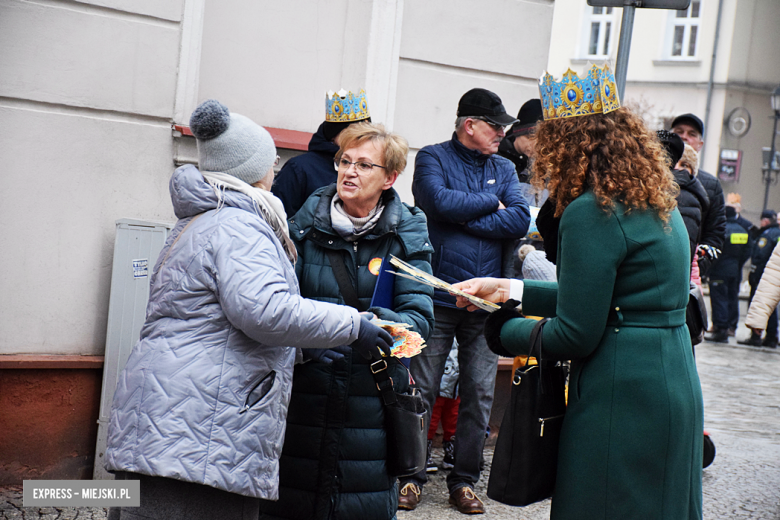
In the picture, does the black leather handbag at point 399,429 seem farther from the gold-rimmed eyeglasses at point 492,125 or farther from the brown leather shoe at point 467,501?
the gold-rimmed eyeglasses at point 492,125

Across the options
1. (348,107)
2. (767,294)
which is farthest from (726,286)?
(348,107)

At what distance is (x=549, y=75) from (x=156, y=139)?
260 centimetres

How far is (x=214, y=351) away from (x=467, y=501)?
8.20 feet

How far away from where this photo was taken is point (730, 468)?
5.83 metres

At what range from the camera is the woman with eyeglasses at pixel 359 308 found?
3031 mm

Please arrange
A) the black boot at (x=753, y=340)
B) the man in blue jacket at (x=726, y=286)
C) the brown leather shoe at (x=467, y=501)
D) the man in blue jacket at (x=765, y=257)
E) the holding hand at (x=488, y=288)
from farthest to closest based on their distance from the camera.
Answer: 1. the man in blue jacket at (x=726, y=286)
2. the black boot at (x=753, y=340)
3. the man in blue jacket at (x=765, y=257)
4. the brown leather shoe at (x=467, y=501)
5. the holding hand at (x=488, y=288)

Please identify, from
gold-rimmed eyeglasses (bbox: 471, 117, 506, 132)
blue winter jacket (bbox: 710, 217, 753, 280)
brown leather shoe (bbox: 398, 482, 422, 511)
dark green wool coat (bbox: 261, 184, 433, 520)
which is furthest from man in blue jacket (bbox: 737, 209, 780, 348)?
dark green wool coat (bbox: 261, 184, 433, 520)

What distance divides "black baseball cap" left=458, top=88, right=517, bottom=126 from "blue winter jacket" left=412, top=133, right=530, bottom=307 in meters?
0.19

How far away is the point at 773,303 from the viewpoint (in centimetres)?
508

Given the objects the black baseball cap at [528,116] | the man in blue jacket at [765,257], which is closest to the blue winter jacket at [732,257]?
the man in blue jacket at [765,257]

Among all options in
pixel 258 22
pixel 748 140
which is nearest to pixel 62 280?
pixel 258 22

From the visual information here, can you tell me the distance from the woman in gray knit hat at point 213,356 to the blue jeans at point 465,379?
1974mm

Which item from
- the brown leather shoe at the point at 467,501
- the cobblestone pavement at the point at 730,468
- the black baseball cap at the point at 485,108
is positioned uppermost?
the black baseball cap at the point at 485,108

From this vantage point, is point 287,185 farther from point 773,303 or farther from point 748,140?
point 748,140
